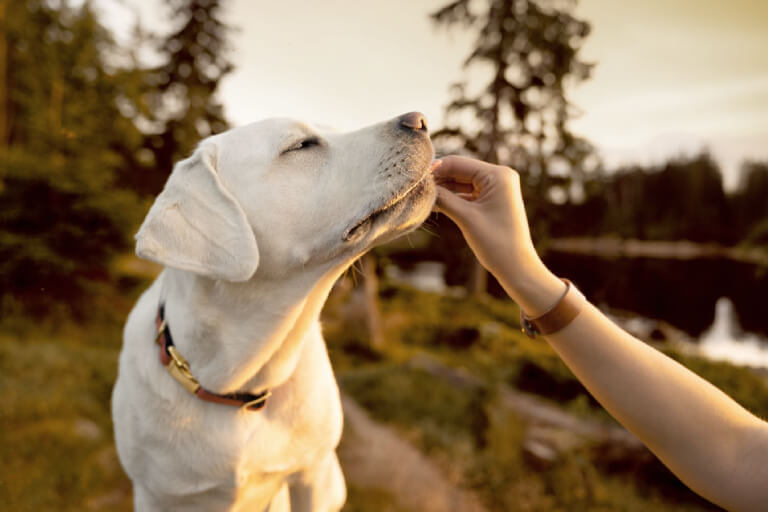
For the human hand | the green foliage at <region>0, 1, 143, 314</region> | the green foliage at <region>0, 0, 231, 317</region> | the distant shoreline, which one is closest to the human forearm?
the human hand

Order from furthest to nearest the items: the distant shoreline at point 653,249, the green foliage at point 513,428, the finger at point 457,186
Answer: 1. the distant shoreline at point 653,249
2. the green foliage at point 513,428
3. the finger at point 457,186

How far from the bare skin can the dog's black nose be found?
1.17ft

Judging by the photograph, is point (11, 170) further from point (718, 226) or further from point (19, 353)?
point (718, 226)

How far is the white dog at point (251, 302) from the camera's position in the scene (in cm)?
Result: 145

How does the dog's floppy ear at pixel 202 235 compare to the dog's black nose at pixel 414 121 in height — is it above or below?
below

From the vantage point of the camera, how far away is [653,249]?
45.9 ft

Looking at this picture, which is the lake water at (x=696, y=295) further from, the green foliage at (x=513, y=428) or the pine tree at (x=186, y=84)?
the pine tree at (x=186, y=84)

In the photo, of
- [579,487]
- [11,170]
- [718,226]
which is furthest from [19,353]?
[718,226]

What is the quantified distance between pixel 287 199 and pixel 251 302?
41cm

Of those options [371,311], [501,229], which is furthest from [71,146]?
[501,229]

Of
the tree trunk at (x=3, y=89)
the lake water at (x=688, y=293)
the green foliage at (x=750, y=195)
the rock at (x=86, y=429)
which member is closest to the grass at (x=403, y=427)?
the rock at (x=86, y=429)

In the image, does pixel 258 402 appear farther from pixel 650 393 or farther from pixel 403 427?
pixel 403 427

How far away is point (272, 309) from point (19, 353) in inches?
236

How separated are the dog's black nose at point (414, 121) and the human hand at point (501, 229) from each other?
16 cm
